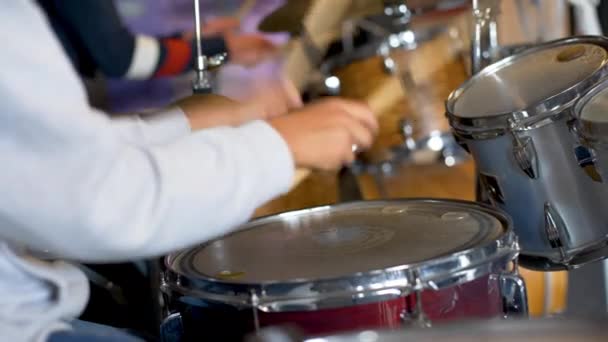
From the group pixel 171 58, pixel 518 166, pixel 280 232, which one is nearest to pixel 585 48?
pixel 518 166

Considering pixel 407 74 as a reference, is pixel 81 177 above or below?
above

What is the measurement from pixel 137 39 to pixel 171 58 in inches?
3.2

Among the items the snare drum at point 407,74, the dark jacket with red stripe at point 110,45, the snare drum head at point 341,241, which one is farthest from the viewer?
the snare drum at point 407,74

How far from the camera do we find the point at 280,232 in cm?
106

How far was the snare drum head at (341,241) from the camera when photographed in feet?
2.88

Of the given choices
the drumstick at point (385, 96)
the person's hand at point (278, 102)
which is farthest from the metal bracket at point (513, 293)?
the drumstick at point (385, 96)

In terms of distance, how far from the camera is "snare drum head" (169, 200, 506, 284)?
878 mm

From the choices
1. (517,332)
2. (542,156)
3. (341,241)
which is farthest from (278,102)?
(517,332)

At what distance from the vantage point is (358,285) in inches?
32.2

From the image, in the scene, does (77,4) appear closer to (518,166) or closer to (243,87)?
(243,87)

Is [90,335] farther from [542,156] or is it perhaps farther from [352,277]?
[542,156]

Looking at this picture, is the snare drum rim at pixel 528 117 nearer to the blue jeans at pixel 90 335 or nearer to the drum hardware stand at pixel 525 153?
the drum hardware stand at pixel 525 153

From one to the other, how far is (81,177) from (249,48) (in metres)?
1.24

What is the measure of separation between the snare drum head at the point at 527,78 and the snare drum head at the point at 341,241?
176 mm
